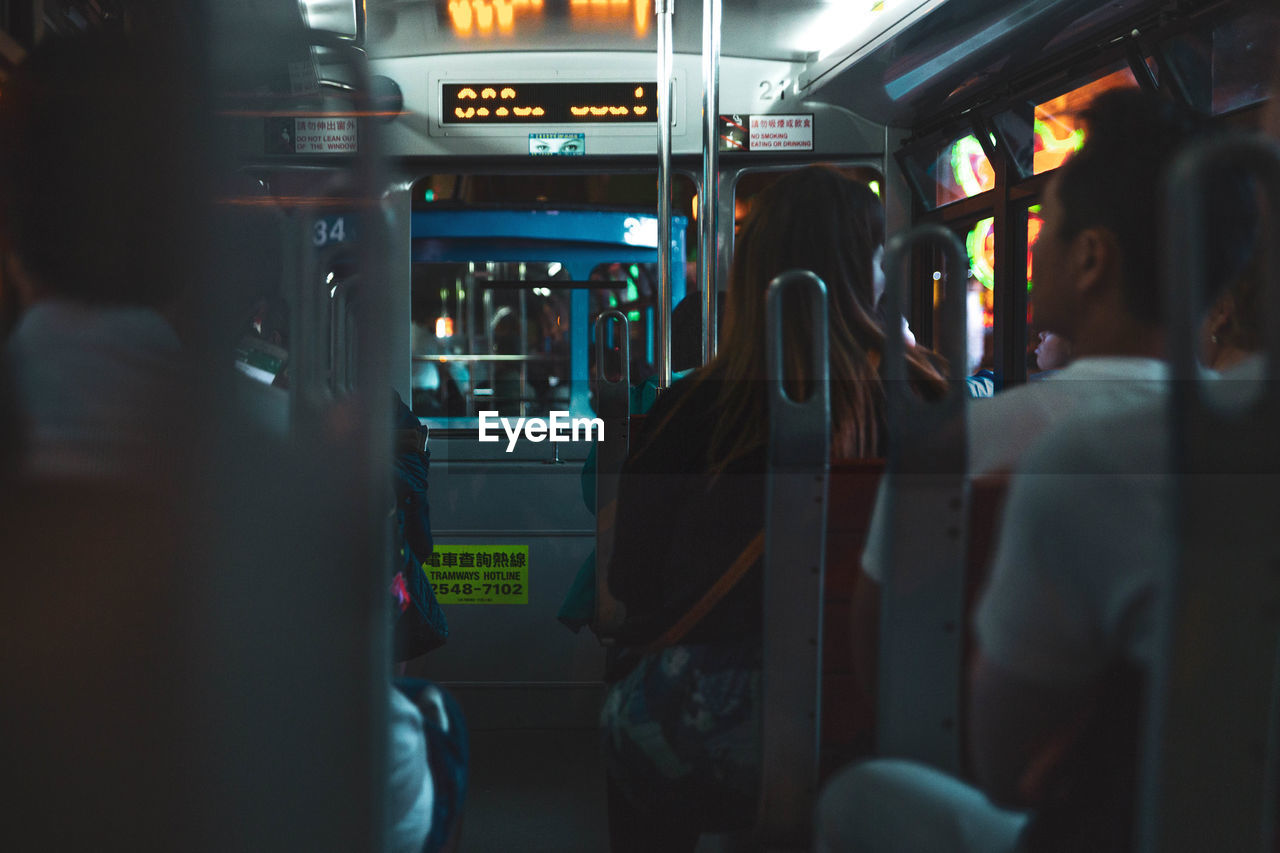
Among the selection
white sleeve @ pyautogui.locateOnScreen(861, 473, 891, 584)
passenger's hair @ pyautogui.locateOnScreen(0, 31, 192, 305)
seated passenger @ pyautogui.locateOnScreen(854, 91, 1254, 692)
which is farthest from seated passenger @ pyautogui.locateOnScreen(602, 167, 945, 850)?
passenger's hair @ pyautogui.locateOnScreen(0, 31, 192, 305)

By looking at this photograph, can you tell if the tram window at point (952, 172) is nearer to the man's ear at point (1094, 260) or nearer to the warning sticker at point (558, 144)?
the warning sticker at point (558, 144)

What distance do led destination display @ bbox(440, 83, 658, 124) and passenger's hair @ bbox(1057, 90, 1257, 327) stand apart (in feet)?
9.38

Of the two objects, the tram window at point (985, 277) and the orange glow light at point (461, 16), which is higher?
the orange glow light at point (461, 16)

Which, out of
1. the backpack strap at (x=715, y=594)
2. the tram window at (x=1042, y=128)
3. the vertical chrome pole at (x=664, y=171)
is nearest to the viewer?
the backpack strap at (x=715, y=594)

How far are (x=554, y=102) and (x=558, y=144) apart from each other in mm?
208

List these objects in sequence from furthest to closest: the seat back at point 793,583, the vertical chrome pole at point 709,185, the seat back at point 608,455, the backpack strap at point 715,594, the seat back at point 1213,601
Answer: the seat back at point 608,455
the vertical chrome pole at point 709,185
the backpack strap at point 715,594
the seat back at point 793,583
the seat back at point 1213,601

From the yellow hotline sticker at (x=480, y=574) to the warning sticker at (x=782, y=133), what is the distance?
181cm

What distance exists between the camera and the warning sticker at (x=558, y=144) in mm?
3977

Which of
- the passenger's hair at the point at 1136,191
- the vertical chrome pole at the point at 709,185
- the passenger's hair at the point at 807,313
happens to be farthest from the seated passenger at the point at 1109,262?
the vertical chrome pole at the point at 709,185

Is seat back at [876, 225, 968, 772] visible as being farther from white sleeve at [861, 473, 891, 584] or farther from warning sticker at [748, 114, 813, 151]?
warning sticker at [748, 114, 813, 151]

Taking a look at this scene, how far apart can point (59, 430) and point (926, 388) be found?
106 cm

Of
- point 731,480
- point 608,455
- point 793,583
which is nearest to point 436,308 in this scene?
point 608,455

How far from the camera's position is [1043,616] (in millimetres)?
985

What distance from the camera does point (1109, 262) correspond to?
3.58ft
